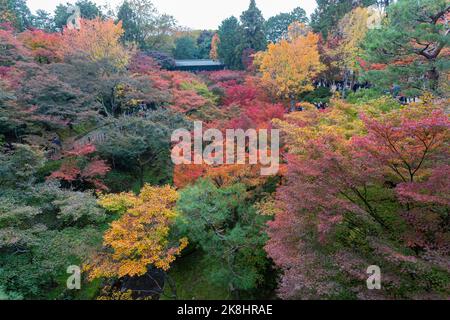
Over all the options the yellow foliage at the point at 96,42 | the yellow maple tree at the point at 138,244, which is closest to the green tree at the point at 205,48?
the yellow foliage at the point at 96,42

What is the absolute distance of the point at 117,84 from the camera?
18.6m

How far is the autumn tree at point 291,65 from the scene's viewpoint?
67.2ft

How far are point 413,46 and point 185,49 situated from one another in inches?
1312

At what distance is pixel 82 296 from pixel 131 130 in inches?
358

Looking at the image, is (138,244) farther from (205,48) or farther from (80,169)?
(205,48)

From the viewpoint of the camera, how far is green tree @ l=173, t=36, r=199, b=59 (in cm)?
4034

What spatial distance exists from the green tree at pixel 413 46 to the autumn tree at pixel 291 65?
7323 mm

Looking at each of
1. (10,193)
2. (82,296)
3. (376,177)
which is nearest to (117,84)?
(10,193)

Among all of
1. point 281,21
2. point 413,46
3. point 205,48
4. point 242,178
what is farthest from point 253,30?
point 242,178

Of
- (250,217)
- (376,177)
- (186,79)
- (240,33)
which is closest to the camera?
(376,177)

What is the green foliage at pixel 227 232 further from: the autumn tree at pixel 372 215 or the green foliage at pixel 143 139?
the green foliage at pixel 143 139

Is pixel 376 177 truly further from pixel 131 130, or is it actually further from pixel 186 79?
pixel 186 79

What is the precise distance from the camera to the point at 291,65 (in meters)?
20.6

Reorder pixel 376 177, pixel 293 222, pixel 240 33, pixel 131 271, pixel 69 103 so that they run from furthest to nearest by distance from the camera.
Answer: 1. pixel 240 33
2. pixel 69 103
3. pixel 131 271
4. pixel 293 222
5. pixel 376 177
